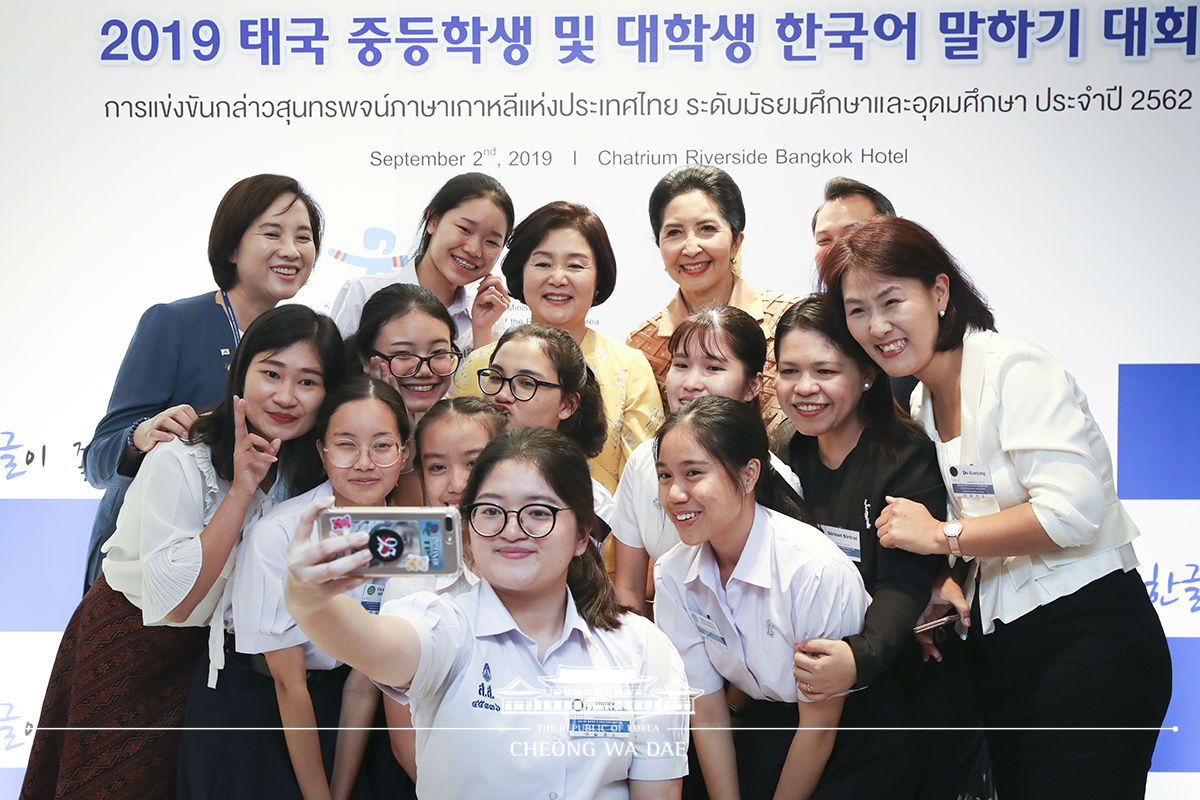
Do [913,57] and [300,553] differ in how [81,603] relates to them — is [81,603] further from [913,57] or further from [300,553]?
[913,57]

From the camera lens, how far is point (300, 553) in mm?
1645

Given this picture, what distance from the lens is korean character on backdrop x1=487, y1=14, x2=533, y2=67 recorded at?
2982 millimetres

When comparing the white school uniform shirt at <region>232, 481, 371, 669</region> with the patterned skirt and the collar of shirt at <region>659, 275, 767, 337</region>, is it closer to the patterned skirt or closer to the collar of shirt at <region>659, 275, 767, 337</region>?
the patterned skirt

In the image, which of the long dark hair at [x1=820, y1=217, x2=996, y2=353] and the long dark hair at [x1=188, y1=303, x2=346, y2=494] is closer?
the long dark hair at [x1=820, y1=217, x2=996, y2=353]

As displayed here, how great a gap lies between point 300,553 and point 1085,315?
7.70 ft

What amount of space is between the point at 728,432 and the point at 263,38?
181 centimetres

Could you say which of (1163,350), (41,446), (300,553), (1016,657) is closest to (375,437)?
(300,553)

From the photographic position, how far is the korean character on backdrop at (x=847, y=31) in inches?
116

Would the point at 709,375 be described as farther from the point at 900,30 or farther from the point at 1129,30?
the point at 1129,30

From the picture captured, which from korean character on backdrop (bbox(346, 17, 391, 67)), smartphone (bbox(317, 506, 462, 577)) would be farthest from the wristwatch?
korean character on backdrop (bbox(346, 17, 391, 67))

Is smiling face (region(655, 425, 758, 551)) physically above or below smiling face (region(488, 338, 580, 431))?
below

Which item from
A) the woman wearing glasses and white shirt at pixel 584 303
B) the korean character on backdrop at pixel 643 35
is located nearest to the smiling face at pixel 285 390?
the woman wearing glasses and white shirt at pixel 584 303

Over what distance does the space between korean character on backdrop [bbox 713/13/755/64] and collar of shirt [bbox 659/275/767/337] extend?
2.09 feet

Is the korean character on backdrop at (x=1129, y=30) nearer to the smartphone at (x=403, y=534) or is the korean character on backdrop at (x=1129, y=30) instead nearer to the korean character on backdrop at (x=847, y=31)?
the korean character on backdrop at (x=847, y=31)
